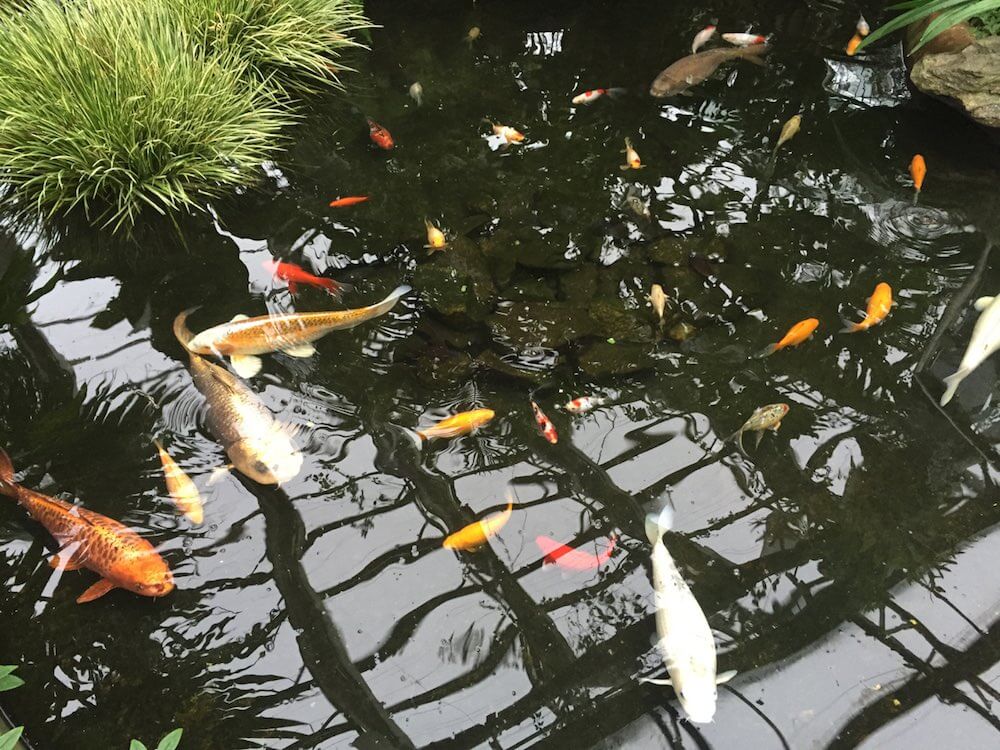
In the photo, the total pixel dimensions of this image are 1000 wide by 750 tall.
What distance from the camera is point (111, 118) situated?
13.6ft

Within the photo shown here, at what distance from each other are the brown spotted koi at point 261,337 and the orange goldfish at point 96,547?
932 millimetres

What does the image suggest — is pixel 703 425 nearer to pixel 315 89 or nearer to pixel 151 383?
pixel 151 383

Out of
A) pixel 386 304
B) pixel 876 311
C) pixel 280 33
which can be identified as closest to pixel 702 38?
pixel 876 311

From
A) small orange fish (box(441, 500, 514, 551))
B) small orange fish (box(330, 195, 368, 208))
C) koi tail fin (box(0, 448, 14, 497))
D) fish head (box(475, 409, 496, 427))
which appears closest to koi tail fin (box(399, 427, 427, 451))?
fish head (box(475, 409, 496, 427))

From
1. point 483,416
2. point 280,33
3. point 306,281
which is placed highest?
point 280,33

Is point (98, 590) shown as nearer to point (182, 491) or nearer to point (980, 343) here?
point (182, 491)

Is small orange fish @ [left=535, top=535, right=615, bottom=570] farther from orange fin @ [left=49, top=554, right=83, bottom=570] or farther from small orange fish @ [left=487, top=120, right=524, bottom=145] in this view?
small orange fish @ [left=487, top=120, right=524, bottom=145]

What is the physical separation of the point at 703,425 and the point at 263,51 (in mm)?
4089

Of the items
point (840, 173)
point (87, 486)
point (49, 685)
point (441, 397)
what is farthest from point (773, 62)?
point (49, 685)

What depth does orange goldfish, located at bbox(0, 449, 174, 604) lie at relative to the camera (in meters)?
2.71

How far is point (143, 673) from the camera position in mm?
2646

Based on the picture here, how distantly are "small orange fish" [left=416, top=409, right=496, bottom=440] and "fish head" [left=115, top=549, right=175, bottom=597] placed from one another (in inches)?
47.0

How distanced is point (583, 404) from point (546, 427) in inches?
9.6

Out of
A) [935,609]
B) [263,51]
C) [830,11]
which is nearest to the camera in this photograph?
[935,609]
